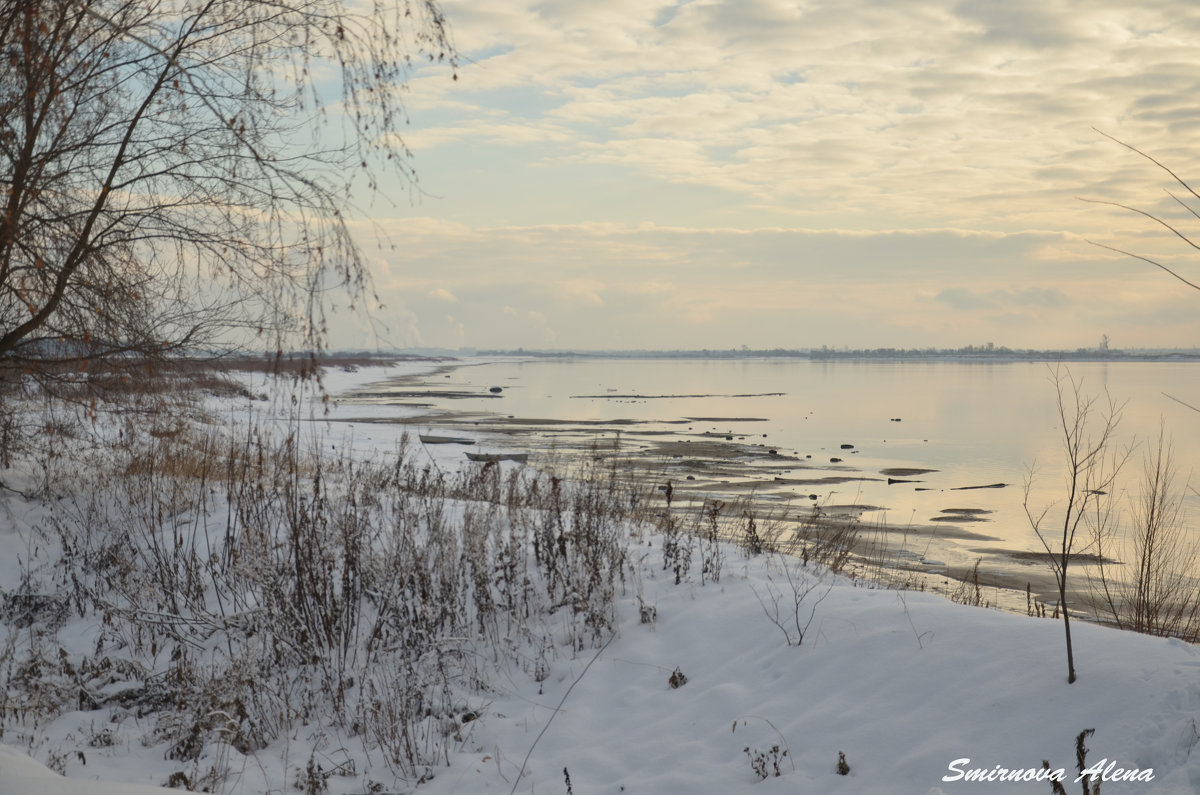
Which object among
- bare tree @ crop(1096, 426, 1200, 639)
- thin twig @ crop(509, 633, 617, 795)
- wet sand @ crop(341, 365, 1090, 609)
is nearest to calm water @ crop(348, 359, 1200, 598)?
wet sand @ crop(341, 365, 1090, 609)

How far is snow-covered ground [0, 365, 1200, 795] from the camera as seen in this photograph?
3674 mm

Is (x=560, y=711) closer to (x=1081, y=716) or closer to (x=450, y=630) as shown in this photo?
(x=450, y=630)

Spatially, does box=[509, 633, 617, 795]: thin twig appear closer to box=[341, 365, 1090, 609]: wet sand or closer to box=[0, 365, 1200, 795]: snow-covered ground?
box=[0, 365, 1200, 795]: snow-covered ground

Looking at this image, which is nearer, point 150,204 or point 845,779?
point 845,779

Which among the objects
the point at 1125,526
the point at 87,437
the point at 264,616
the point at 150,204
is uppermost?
the point at 150,204

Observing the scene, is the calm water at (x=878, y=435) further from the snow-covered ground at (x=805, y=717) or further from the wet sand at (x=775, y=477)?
the snow-covered ground at (x=805, y=717)

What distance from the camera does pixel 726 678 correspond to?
5.18m

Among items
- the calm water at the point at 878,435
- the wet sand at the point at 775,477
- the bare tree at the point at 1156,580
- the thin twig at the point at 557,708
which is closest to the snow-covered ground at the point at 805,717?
the thin twig at the point at 557,708

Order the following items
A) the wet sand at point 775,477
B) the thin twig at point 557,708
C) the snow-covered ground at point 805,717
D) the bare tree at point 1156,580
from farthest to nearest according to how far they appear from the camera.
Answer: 1. the wet sand at point 775,477
2. the bare tree at point 1156,580
3. the thin twig at point 557,708
4. the snow-covered ground at point 805,717

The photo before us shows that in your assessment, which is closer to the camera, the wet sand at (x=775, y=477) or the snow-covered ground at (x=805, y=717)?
the snow-covered ground at (x=805, y=717)

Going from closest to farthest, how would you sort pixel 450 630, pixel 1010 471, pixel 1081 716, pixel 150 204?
pixel 1081 716 → pixel 450 630 → pixel 150 204 → pixel 1010 471

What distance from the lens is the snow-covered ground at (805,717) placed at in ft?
12.1

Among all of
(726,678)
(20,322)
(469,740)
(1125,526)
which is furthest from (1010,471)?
(20,322)

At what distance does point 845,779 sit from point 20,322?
8516 millimetres
